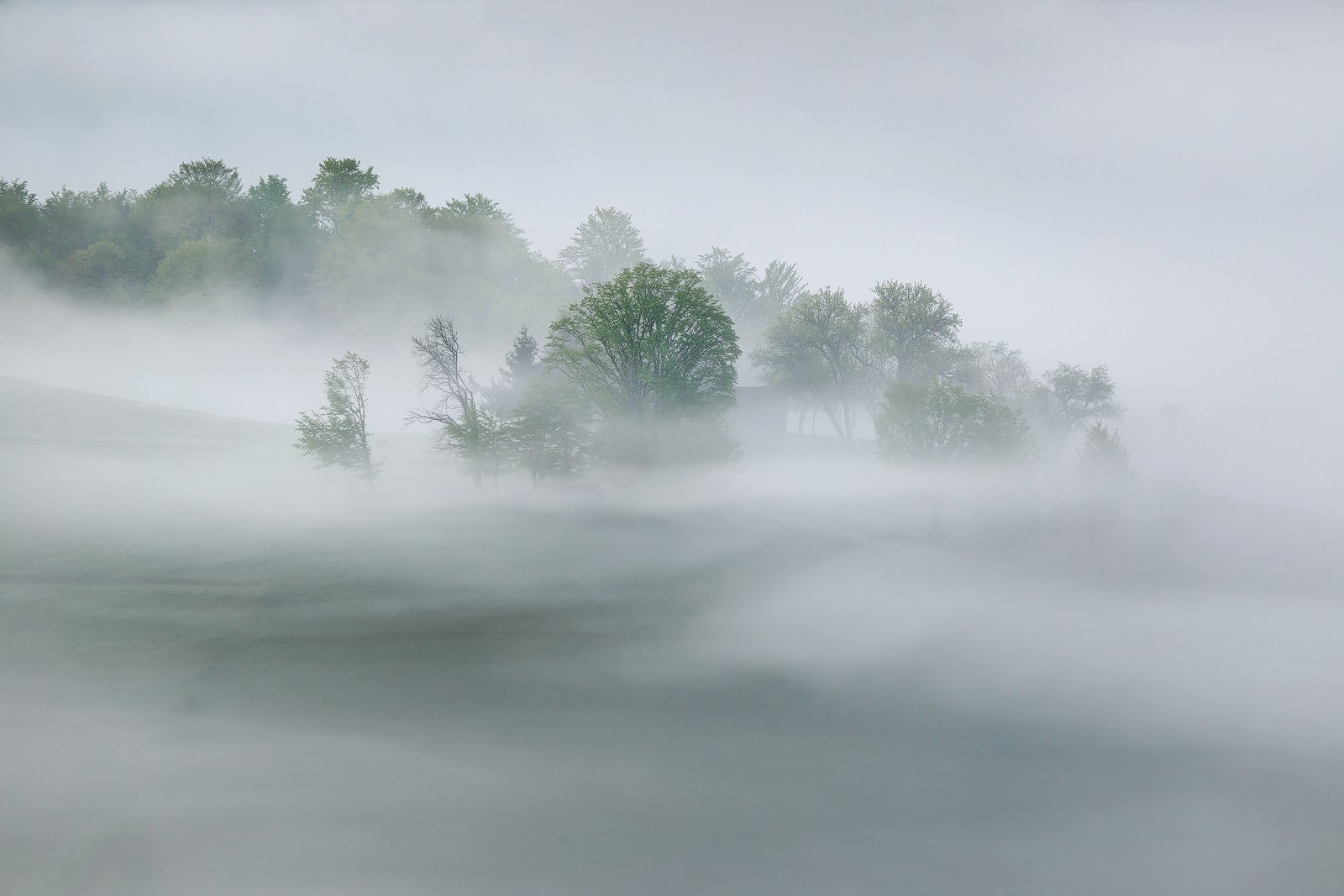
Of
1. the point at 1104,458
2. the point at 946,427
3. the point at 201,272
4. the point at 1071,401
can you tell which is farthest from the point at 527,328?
the point at 1071,401

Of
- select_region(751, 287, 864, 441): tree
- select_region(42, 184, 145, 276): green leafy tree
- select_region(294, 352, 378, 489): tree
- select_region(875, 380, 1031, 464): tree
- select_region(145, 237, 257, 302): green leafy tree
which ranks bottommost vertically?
select_region(875, 380, 1031, 464): tree

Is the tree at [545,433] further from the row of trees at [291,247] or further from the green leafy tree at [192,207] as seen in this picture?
the green leafy tree at [192,207]

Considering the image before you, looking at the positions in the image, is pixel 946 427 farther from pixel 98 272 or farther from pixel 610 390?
pixel 98 272

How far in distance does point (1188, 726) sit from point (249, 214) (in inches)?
4279

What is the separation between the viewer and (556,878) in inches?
783

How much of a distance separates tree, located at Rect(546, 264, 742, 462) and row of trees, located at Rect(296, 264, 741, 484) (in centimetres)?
7

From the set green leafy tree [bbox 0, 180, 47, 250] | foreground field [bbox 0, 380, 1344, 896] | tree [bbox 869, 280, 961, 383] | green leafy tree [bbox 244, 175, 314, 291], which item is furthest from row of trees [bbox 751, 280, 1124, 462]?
green leafy tree [bbox 0, 180, 47, 250]

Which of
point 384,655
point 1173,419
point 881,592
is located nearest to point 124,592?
point 384,655

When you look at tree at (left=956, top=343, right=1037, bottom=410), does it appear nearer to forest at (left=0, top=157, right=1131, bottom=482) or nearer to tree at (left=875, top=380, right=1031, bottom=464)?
forest at (left=0, top=157, right=1131, bottom=482)

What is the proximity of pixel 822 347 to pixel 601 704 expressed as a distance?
60.5m

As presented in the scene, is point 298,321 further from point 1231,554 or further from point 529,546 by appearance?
point 1231,554

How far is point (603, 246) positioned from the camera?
128125 millimetres

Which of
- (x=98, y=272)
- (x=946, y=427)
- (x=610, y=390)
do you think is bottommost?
(x=946, y=427)

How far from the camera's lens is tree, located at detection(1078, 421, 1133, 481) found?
74.8 m
